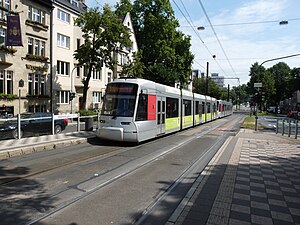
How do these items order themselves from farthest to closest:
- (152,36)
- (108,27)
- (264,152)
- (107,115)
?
1. (152,36)
2. (108,27)
3. (107,115)
4. (264,152)

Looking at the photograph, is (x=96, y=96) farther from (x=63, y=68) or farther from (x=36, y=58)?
(x=36, y=58)

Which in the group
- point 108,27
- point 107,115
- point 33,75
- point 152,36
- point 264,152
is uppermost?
point 152,36

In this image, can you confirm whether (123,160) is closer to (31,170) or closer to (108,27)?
(31,170)

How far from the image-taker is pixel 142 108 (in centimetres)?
1327

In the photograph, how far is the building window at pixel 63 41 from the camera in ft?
106

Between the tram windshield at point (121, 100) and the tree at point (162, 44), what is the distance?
28.2 metres

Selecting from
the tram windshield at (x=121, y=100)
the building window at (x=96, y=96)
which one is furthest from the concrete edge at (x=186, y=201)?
the building window at (x=96, y=96)

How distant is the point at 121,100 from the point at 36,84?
1965 centimetres

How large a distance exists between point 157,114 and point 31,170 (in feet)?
26.7

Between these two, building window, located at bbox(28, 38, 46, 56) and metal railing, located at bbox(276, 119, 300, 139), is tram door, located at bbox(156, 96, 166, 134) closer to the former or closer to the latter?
metal railing, located at bbox(276, 119, 300, 139)

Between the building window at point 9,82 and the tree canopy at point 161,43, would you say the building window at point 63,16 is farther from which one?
the tree canopy at point 161,43

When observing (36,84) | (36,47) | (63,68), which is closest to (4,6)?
(36,47)

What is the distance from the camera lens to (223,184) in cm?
688

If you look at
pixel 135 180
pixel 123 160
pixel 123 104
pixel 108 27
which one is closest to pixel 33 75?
pixel 108 27
